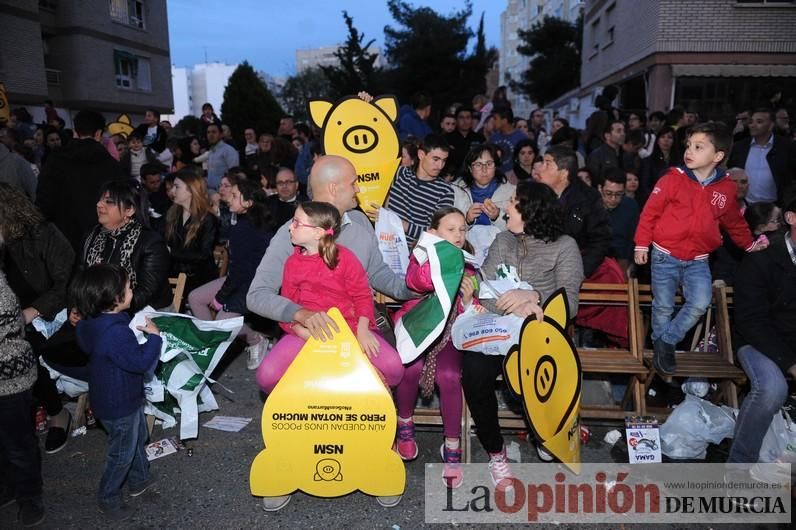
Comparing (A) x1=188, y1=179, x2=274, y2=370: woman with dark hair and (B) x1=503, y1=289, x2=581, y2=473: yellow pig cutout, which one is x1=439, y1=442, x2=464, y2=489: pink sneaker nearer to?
(B) x1=503, y1=289, x2=581, y2=473: yellow pig cutout

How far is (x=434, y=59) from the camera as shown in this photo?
29.6 metres

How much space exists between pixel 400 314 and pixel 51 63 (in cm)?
2516

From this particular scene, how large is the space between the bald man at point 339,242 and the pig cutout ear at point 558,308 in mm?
869

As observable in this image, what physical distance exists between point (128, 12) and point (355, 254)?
2736 cm

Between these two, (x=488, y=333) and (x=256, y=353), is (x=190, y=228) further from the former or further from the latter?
(x=488, y=333)

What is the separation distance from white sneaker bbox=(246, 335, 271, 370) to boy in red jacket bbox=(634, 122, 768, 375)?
3226 millimetres

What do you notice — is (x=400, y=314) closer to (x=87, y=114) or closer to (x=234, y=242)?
(x=234, y=242)

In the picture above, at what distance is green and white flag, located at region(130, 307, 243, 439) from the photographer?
344cm

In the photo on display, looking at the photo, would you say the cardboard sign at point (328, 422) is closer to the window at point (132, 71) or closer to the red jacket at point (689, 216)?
the red jacket at point (689, 216)

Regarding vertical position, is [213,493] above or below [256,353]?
below

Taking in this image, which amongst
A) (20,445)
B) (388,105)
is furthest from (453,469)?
(388,105)

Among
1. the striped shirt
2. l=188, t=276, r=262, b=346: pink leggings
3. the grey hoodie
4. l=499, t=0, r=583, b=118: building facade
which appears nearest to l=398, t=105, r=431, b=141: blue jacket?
the striped shirt

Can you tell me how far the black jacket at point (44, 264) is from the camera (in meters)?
3.52

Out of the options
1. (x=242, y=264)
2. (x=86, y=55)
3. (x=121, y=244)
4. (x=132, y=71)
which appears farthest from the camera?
(x=132, y=71)
